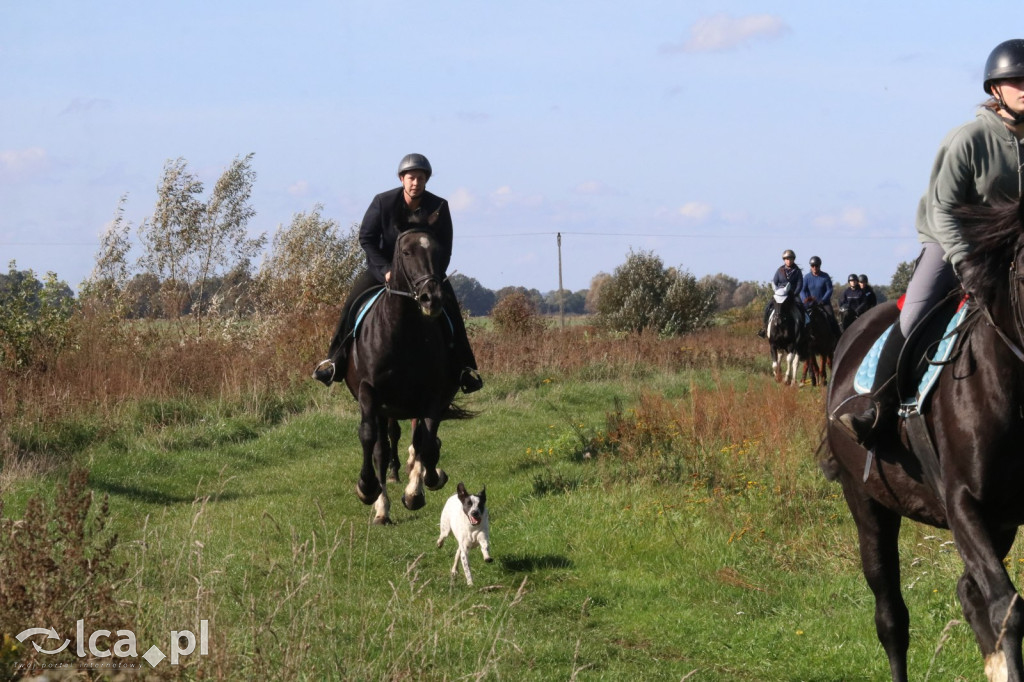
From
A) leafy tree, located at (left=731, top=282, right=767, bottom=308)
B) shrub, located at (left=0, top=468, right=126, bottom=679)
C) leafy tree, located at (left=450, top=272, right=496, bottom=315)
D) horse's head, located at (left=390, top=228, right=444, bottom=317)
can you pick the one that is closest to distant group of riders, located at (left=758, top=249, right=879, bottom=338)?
horse's head, located at (left=390, top=228, right=444, bottom=317)

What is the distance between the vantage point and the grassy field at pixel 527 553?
6.08 m

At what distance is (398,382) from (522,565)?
206cm

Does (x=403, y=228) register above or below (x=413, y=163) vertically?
below

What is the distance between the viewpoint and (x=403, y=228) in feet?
36.5

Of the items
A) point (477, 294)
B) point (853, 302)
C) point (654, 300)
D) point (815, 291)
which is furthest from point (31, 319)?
point (477, 294)

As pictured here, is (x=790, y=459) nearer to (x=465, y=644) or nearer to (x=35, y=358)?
(x=465, y=644)

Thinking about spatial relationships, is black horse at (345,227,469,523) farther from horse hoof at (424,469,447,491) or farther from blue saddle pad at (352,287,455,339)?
blue saddle pad at (352,287,455,339)

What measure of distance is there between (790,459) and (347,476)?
17.5 feet

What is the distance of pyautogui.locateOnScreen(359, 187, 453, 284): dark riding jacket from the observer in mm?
11133

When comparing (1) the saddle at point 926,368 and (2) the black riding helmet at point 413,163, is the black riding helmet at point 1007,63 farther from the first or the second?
(2) the black riding helmet at point 413,163

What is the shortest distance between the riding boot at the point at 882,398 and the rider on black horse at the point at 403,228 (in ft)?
17.2

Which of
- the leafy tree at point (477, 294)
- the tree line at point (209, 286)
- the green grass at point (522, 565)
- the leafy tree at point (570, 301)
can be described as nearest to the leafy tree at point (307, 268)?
the tree line at point (209, 286)

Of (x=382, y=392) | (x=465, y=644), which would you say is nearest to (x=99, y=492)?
(x=382, y=392)

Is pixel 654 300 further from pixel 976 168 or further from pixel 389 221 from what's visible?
pixel 976 168
